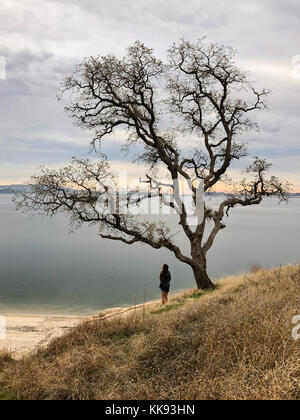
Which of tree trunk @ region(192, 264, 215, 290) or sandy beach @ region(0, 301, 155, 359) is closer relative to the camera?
sandy beach @ region(0, 301, 155, 359)

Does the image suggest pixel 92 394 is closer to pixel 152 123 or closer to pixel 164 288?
pixel 164 288

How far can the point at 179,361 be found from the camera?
21.1 ft

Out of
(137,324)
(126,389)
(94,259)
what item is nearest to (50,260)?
(94,259)

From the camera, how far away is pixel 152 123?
56.5ft

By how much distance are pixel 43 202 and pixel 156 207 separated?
19.8 feet

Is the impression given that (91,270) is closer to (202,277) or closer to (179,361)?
(202,277)

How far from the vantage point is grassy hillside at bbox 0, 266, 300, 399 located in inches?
211

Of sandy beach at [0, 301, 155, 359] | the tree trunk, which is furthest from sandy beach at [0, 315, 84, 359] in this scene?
the tree trunk

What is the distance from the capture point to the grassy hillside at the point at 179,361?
211 inches

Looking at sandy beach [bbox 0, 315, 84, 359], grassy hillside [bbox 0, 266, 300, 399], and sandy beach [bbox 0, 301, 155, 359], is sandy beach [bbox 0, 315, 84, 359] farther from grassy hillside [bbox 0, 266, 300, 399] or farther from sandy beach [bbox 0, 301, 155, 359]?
grassy hillside [bbox 0, 266, 300, 399]

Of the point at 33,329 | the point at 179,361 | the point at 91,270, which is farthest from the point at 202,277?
the point at 91,270

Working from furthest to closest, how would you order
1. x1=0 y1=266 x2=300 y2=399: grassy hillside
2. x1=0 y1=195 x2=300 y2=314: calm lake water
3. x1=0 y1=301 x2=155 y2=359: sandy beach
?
1. x1=0 y1=195 x2=300 y2=314: calm lake water
2. x1=0 y1=301 x2=155 y2=359: sandy beach
3. x1=0 y1=266 x2=300 y2=399: grassy hillside

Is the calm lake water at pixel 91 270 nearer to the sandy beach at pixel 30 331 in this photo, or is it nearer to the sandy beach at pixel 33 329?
the sandy beach at pixel 33 329

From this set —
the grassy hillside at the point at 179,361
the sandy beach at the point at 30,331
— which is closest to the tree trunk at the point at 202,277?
the sandy beach at the point at 30,331
